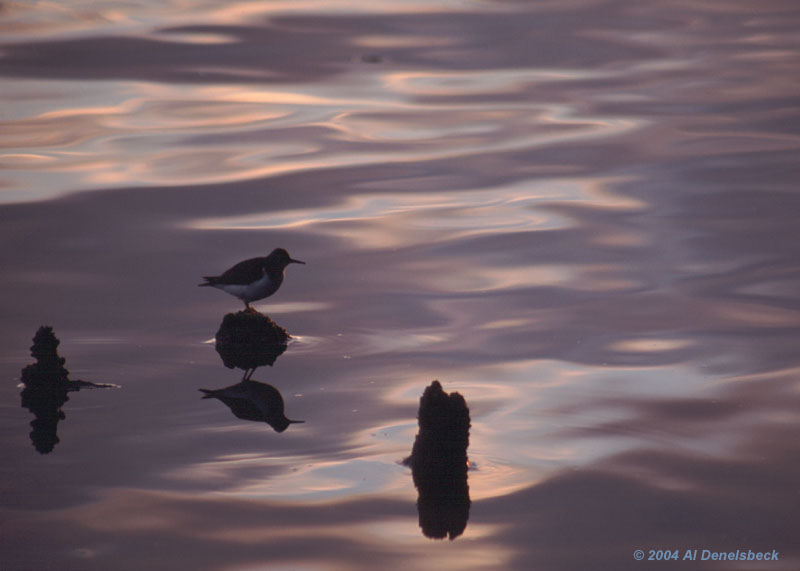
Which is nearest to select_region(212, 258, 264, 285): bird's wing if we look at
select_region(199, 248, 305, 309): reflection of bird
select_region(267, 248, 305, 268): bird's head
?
select_region(199, 248, 305, 309): reflection of bird

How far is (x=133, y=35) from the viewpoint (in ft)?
63.3

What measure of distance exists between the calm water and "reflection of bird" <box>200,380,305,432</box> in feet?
0.44

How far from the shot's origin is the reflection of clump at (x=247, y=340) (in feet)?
30.3

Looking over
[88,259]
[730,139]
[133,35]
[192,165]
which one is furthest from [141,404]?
[133,35]

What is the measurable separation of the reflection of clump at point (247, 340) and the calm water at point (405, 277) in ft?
0.51

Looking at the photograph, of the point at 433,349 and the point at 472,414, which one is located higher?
the point at 433,349

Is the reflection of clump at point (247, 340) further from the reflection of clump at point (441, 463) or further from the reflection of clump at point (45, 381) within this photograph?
the reflection of clump at point (441, 463)

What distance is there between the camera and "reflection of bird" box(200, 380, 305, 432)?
8.14 meters

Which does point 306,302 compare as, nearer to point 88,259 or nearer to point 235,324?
point 235,324

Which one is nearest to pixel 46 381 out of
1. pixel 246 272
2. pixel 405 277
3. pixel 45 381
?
pixel 45 381

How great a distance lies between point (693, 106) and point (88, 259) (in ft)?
28.1

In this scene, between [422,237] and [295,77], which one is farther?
[295,77]

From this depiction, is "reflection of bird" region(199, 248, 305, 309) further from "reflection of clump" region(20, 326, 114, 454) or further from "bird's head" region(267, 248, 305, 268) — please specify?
"reflection of clump" region(20, 326, 114, 454)

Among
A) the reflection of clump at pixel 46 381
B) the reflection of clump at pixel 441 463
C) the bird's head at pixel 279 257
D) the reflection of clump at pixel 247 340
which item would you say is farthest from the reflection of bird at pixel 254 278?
the reflection of clump at pixel 441 463
